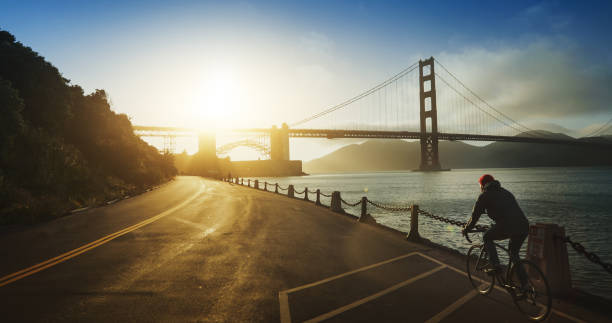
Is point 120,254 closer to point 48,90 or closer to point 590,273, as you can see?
point 590,273

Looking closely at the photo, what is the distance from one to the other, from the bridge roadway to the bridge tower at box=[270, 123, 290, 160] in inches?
4344

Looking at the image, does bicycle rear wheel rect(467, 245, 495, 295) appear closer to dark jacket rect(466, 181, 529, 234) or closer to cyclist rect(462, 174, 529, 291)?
cyclist rect(462, 174, 529, 291)

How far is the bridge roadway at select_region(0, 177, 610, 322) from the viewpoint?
469 cm

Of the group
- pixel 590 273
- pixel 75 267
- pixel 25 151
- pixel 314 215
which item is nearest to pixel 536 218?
pixel 590 273

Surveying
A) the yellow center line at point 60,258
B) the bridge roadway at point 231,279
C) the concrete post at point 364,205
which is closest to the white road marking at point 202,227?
the bridge roadway at point 231,279

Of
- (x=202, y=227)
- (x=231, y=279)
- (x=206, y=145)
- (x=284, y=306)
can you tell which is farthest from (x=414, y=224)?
(x=206, y=145)

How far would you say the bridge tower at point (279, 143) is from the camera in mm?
120938

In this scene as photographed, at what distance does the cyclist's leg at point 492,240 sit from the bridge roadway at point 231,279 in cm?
63

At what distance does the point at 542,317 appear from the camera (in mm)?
4621

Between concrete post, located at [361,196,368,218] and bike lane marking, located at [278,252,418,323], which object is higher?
concrete post, located at [361,196,368,218]

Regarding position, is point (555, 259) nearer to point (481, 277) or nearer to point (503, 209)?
point (481, 277)

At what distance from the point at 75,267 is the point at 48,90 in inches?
795

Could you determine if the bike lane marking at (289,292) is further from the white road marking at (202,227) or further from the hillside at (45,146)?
the hillside at (45,146)

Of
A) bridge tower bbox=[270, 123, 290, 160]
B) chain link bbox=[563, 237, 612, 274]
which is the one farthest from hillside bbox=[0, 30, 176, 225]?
bridge tower bbox=[270, 123, 290, 160]
